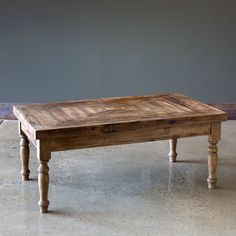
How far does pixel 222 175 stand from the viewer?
3160mm

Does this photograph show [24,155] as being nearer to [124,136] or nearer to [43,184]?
[43,184]

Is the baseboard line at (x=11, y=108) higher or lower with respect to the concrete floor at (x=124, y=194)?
higher

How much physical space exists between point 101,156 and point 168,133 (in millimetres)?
945

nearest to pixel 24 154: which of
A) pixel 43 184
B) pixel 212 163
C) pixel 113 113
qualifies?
pixel 43 184

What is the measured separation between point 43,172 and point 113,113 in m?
0.58

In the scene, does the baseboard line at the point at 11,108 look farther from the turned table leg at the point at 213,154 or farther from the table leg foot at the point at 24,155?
the turned table leg at the point at 213,154

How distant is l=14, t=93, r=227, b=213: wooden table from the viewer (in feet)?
8.23

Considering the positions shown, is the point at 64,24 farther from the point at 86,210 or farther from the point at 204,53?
the point at 86,210

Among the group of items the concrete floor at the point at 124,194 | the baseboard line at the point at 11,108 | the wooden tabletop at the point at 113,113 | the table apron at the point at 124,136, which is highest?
the wooden tabletop at the point at 113,113

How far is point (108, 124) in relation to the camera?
8.43 ft

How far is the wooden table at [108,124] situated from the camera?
251 centimetres

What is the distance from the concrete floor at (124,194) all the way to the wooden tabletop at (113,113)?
466mm

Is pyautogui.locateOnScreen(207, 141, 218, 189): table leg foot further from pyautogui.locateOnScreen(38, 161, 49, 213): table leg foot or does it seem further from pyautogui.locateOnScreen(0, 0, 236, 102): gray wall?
pyautogui.locateOnScreen(0, 0, 236, 102): gray wall

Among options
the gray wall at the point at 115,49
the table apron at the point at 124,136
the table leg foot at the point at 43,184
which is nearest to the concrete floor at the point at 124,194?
the table leg foot at the point at 43,184
